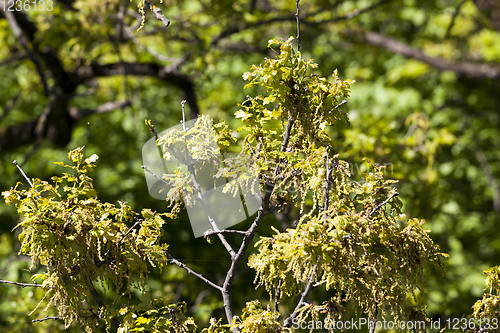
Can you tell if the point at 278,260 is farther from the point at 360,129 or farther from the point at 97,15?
the point at 97,15

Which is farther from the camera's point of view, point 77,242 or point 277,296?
point 277,296

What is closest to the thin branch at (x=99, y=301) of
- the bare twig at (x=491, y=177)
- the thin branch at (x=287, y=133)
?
the thin branch at (x=287, y=133)

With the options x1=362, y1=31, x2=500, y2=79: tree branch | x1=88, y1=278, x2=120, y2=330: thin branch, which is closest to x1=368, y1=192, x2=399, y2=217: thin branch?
x1=88, y1=278, x2=120, y2=330: thin branch

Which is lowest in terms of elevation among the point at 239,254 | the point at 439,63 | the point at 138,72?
the point at 239,254

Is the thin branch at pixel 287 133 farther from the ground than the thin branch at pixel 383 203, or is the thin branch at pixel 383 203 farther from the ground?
the thin branch at pixel 287 133

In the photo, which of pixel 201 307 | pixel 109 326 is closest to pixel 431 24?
pixel 201 307

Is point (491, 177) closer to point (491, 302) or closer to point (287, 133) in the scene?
point (491, 302)

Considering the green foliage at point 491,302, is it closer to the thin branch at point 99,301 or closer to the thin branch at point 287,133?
the thin branch at point 287,133

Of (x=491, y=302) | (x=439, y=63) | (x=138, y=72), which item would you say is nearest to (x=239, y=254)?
(x=491, y=302)

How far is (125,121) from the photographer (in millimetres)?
3957

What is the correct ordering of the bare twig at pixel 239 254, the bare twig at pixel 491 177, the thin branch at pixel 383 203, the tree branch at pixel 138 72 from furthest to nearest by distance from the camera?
the bare twig at pixel 491 177
the tree branch at pixel 138 72
the bare twig at pixel 239 254
the thin branch at pixel 383 203

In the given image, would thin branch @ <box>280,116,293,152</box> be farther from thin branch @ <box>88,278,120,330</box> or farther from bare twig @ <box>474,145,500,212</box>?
bare twig @ <box>474,145,500,212</box>

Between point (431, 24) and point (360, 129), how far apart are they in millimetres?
3423

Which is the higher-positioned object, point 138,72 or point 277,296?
point 138,72
